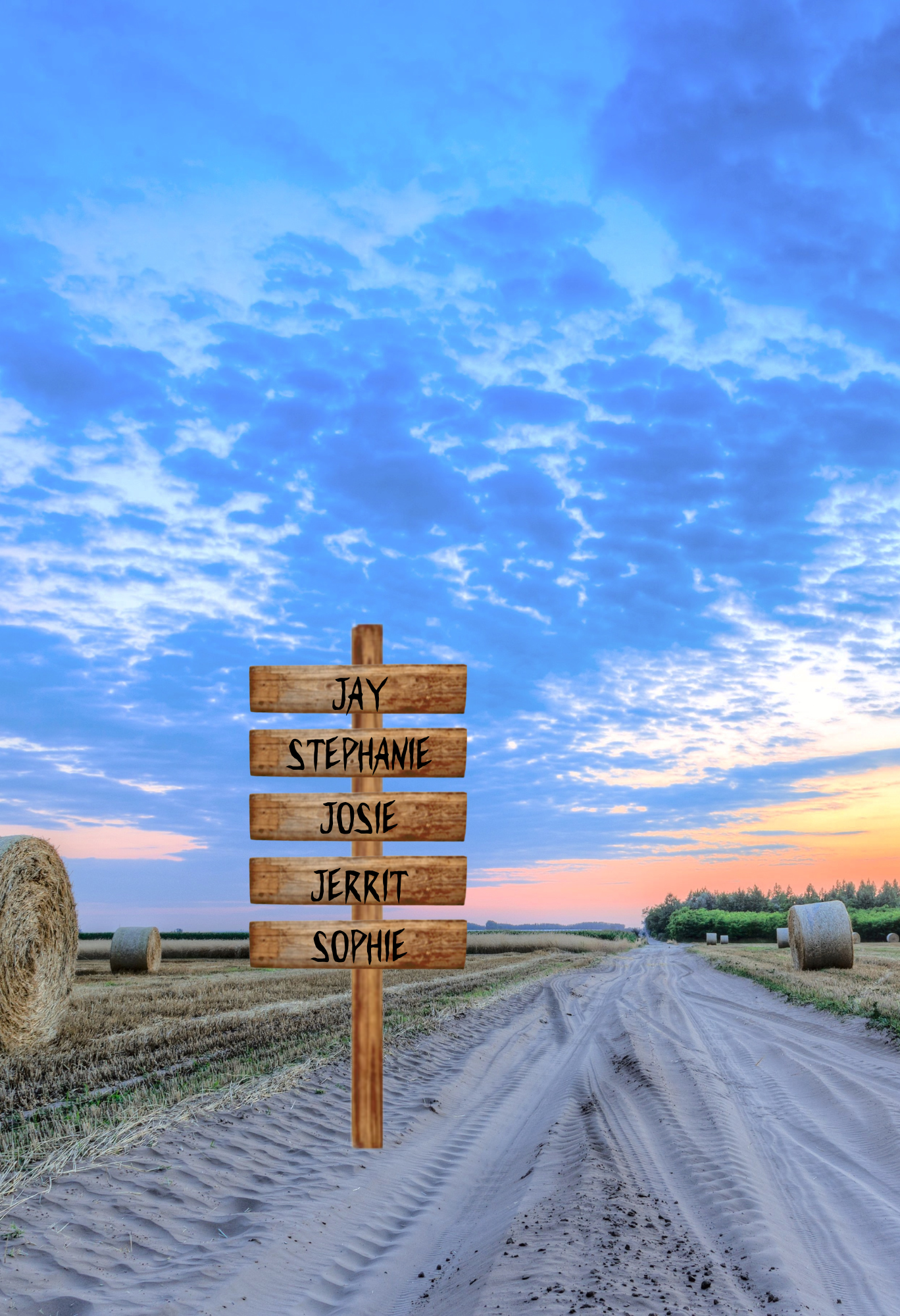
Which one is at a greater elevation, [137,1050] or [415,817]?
[415,817]

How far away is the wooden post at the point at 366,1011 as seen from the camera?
6145 mm

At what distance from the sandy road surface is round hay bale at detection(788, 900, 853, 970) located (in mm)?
14689

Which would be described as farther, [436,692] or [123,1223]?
[436,692]

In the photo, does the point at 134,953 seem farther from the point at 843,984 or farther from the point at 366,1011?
the point at 366,1011

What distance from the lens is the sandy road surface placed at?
455cm

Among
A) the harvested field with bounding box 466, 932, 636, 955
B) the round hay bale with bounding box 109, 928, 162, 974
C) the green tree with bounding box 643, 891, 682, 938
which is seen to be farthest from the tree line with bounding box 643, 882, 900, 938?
the round hay bale with bounding box 109, 928, 162, 974

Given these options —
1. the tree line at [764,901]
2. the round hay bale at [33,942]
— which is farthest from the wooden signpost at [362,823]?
the tree line at [764,901]

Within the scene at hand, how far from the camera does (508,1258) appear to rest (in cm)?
474

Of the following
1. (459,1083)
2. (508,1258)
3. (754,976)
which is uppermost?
(508,1258)

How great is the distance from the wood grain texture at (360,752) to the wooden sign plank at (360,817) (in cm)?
18

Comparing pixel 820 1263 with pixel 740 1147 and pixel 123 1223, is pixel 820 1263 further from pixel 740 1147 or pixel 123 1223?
pixel 123 1223

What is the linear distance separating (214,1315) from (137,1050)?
7004 mm

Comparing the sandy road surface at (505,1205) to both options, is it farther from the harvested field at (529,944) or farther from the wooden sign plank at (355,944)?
the harvested field at (529,944)

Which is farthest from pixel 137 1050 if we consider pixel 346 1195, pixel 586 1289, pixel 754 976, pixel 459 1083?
pixel 754 976
